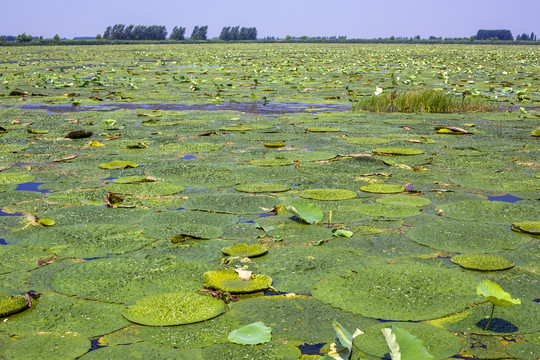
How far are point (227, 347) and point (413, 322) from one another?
62 centimetres

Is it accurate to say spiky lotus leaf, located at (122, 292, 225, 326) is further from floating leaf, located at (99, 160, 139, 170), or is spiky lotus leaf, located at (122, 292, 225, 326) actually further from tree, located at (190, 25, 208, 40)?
tree, located at (190, 25, 208, 40)

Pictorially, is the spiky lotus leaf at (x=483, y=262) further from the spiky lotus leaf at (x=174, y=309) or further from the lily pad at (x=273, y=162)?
the lily pad at (x=273, y=162)

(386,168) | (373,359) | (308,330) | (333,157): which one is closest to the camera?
(373,359)

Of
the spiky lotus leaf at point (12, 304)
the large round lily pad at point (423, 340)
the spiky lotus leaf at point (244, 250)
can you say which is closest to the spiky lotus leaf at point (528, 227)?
the large round lily pad at point (423, 340)

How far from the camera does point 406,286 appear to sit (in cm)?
206

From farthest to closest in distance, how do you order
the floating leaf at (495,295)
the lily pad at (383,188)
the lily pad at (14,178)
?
the lily pad at (14,178), the lily pad at (383,188), the floating leaf at (495,295)

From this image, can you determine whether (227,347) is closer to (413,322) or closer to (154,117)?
(413,322)

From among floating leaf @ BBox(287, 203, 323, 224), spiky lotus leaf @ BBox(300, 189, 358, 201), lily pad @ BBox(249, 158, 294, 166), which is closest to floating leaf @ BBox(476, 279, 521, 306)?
floating leaf @ BBox(287, 203, 323, 224)

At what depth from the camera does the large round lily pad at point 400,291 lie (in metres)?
1.88

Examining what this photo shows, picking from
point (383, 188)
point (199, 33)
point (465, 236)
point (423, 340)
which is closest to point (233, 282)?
point (423, 340)

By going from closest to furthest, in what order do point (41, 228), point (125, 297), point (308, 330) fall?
1. point (308, 330)
2. point (125, 297)
3. point (41, 228)

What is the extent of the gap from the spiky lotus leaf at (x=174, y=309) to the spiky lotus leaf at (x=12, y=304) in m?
0.36

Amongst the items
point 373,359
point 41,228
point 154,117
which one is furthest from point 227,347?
point 154,117

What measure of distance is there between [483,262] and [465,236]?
33cm
